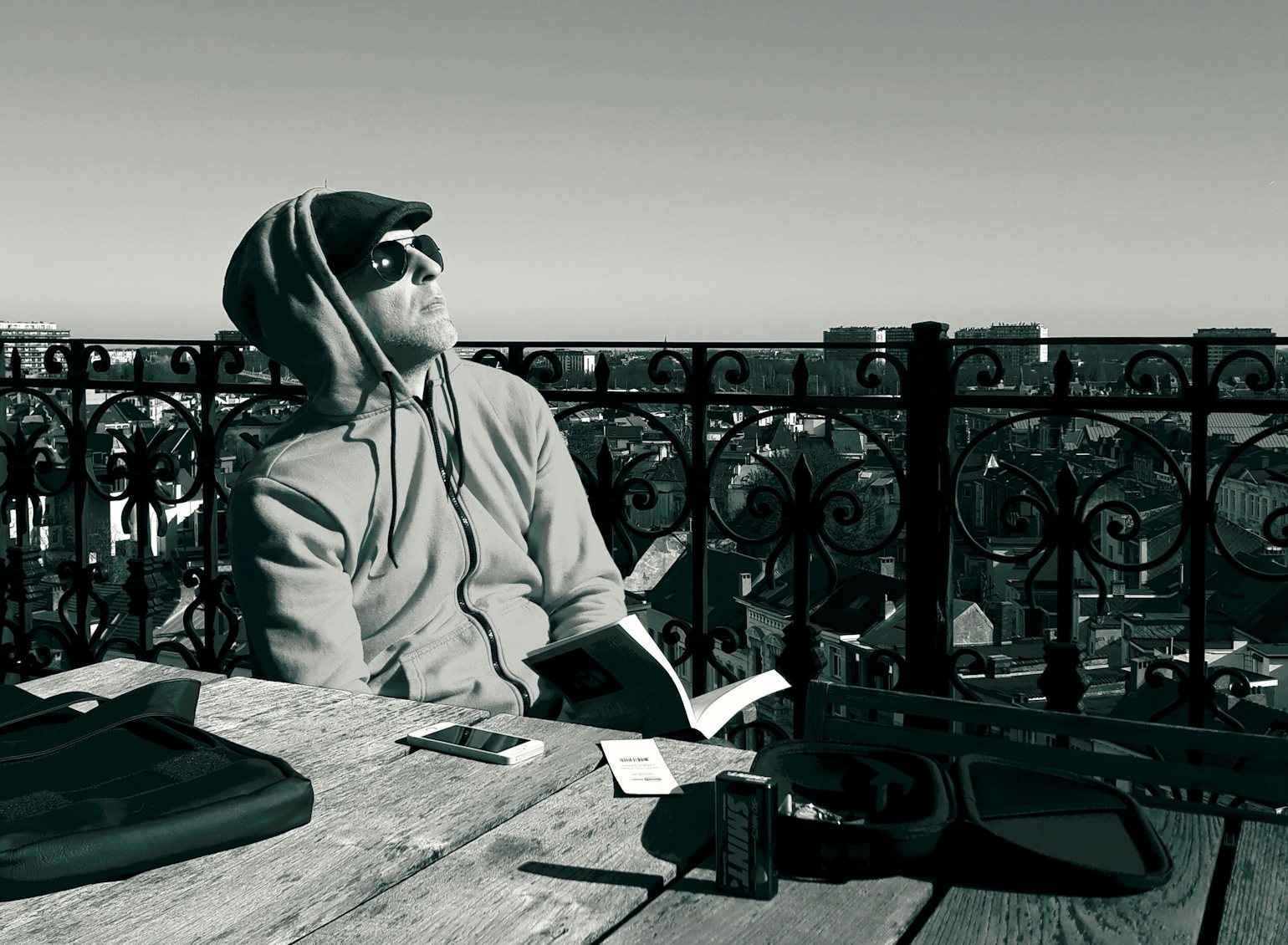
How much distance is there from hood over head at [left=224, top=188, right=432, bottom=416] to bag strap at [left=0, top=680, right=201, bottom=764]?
3.29 ft

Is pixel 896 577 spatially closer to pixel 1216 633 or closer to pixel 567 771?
pixel 1216 633

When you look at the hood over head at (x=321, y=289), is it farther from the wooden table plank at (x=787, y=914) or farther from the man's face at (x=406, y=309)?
the wooden table plank at (x=787, y=914)

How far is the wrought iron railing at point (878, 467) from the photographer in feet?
9.97

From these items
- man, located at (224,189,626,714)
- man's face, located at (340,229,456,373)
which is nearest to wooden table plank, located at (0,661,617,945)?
man, located at (224,189,626,714)

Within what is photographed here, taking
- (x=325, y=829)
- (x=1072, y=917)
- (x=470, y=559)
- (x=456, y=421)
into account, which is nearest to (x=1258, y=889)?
(x=1072, y=917)

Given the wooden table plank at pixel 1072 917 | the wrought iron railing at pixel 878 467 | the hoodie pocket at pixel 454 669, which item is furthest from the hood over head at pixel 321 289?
the wooden table plank at pixel 1072 917

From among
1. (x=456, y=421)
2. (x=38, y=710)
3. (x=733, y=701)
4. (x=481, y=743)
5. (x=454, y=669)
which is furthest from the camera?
(x=456, y=421)

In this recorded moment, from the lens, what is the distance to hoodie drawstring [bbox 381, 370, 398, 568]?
96.7 inches

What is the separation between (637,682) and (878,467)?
155 centimetres

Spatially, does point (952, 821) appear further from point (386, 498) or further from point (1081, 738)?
point (386, 498)

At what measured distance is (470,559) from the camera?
2.54 metres

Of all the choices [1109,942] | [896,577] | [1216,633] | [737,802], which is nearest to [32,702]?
[737,802]

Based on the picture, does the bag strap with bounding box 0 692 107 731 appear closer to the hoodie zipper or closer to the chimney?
the hoodie zipper

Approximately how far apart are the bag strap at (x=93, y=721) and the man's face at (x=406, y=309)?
43.9 inches
